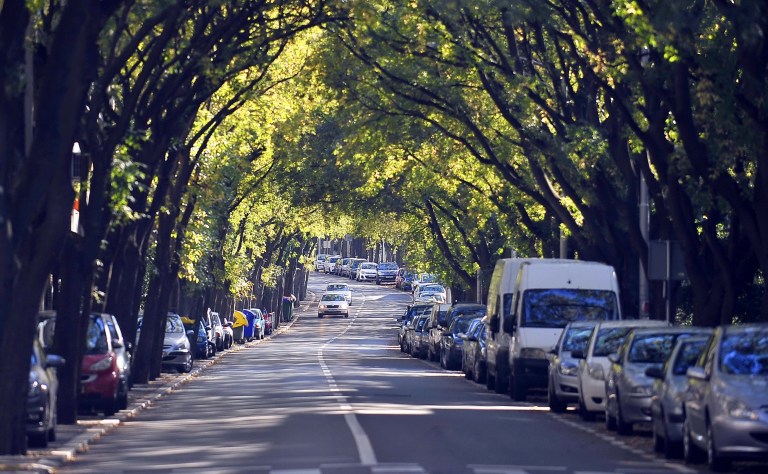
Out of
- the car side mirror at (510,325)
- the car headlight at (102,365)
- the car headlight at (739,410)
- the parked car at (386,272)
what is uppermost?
the parked car at (386,272)

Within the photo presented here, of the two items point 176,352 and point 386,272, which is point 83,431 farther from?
point 386,272

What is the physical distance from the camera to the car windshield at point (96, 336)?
25.3 meters

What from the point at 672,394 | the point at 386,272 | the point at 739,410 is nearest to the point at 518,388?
the point at 672,394

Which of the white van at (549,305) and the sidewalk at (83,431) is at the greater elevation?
the white van at (549,305)

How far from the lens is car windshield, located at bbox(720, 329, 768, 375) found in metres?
15.4

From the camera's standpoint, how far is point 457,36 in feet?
97.0

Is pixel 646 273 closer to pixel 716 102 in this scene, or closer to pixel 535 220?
pixel 716 102

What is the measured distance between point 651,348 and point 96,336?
32.5 ft

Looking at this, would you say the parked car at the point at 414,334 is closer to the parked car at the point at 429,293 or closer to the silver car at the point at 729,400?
the parked car at the point at 429,293

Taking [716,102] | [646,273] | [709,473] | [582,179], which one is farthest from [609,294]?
[709,473]

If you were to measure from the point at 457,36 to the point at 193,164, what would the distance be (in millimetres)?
6641

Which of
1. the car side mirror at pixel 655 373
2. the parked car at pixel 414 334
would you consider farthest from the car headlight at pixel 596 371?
the parked car at pixel 414 334

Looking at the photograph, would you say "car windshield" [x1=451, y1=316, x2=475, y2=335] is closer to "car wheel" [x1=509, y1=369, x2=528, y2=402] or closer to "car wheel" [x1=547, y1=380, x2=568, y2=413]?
"car wheel" [x1=509, y1=369, x2=528, y2=402]

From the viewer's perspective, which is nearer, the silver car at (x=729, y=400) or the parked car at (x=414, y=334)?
the silver car at (x=729, y=400)
